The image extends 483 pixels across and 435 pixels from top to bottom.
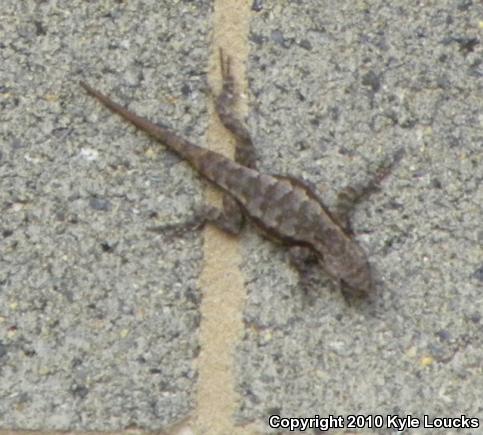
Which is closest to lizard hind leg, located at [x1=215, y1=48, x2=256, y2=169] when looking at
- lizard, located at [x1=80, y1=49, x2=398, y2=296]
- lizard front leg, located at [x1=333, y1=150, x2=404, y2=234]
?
lizard, located at [x1=80, y1=49, x2=398, y2=296]

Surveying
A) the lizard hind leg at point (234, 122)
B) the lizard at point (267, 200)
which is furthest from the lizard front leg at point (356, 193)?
the lizard hind leg at point (234, 122)

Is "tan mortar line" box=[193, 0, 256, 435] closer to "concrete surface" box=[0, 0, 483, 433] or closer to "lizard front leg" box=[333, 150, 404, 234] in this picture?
"concrete surface" box=[0, 0, 483, 433]

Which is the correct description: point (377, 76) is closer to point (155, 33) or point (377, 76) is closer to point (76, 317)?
point (155, 33)

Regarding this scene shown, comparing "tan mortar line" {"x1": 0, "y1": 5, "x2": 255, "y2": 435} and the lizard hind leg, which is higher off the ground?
the lizard hind leg

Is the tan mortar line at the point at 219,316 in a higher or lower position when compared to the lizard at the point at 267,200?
lower

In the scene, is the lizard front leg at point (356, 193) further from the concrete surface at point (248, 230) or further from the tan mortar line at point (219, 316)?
the tan mortar line at point (219, 316)

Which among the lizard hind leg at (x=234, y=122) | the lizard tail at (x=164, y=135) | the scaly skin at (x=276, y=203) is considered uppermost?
the lizard hind leg at (x=234, y=122)

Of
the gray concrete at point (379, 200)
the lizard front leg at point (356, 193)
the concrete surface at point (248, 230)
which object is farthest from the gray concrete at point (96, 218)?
the lizard front leg at point (356, 193)

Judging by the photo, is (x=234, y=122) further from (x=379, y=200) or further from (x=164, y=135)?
A: (x=379, y=200)
